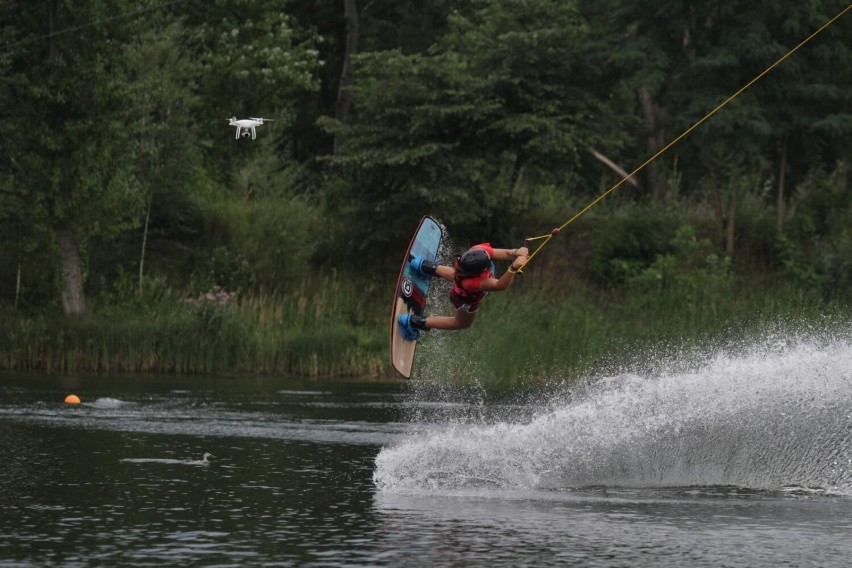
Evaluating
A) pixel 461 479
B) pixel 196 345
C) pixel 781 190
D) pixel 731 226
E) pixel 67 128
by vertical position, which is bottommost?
pixel 461 479

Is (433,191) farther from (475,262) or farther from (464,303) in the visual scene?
(475,262)

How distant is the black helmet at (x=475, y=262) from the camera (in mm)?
14633

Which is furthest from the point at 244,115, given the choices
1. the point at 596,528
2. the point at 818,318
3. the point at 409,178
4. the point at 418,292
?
the point at 596,528

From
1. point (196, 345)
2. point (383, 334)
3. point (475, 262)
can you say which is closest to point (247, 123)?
point (475, 262)

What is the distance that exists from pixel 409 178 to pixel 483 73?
135 inches

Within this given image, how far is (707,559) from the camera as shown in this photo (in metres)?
10.5

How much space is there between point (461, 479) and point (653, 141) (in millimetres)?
23070

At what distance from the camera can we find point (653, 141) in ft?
119

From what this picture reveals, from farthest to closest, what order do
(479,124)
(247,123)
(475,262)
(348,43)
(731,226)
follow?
(348,43) → (731,226) → (479,124) → (247,123) → (475,262)

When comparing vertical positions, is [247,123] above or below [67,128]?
below

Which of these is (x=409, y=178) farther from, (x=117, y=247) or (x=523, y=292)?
(x=117, y=247)

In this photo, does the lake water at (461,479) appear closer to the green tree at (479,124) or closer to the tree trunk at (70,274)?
the tree trunk at (70,274)

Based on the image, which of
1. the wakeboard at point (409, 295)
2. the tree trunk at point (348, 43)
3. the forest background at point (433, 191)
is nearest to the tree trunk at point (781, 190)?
the forest background at point (433, 191)

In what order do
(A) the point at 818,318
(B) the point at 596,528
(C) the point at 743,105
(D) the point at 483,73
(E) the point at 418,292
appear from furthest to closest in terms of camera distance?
(D) the point at 483,73, (C) the point at 743,105, (A) the point at 818,318, (E) the point at 418,292, (B) the point at 596,528
